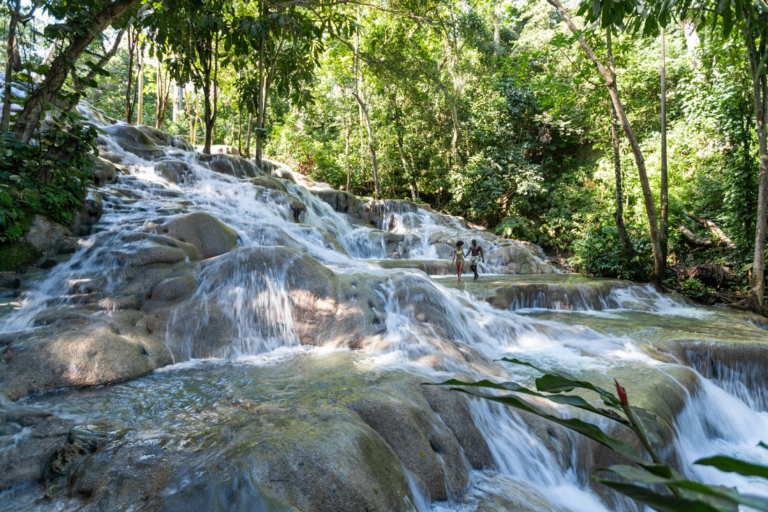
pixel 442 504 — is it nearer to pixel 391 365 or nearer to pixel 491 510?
pixel 491 510

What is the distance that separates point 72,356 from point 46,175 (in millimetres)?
4182

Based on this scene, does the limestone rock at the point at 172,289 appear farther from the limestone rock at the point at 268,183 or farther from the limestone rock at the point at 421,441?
the limestone rock at the point at 268,183

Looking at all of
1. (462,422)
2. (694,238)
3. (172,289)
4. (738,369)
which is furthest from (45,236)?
(694,238)

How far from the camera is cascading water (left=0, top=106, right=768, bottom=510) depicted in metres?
3.34

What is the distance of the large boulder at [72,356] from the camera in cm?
366

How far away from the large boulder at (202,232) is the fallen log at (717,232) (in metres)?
10.9

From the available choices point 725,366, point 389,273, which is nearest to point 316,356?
point 389,273

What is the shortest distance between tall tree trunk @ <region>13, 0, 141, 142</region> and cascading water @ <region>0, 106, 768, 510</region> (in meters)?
1.81

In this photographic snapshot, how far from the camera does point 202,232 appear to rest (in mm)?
7156

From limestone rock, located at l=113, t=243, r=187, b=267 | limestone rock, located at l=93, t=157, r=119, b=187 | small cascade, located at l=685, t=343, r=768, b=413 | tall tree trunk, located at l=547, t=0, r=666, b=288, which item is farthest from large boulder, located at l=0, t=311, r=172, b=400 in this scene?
tall tree trunk, located at l=547, t=0, r=666, b=288

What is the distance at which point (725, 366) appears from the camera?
18.5 feet

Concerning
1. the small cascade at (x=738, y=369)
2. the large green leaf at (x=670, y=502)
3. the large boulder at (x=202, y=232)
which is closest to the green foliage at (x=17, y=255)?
the large boulder at (x=202, y=232)

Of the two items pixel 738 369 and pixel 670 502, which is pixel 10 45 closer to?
pixel 670 502

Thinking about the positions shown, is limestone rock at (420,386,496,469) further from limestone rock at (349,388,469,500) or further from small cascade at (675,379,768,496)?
small cascade at (675,379,768,496)
